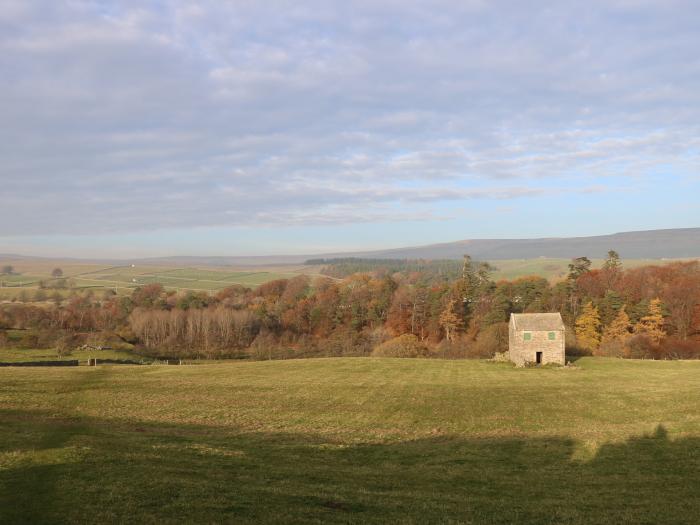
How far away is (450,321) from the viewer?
10375 centimetres

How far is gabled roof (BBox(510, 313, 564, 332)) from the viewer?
2351 inches

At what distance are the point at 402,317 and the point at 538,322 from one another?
181 ft

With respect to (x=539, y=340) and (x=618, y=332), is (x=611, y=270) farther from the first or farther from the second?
(x=539, y=340)

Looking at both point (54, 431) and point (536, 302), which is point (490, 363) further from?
point (54, 431)

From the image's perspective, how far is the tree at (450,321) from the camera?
103 metres

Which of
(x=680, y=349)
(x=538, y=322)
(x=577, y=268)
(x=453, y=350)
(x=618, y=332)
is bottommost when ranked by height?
(x=453, y=350)

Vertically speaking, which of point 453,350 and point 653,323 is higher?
point 653,323

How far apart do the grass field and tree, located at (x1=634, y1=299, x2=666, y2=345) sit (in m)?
38.6

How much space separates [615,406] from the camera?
118ft

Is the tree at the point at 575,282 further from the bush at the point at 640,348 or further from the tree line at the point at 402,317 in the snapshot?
the bush at the point at 640,348

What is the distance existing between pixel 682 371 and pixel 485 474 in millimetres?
46331

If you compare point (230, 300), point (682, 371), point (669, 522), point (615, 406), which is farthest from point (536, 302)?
point (669, 522)

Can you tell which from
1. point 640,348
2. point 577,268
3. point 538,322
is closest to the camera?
point 538,322

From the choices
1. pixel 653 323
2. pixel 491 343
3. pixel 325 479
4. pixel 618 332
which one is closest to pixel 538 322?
pixel 491 343
